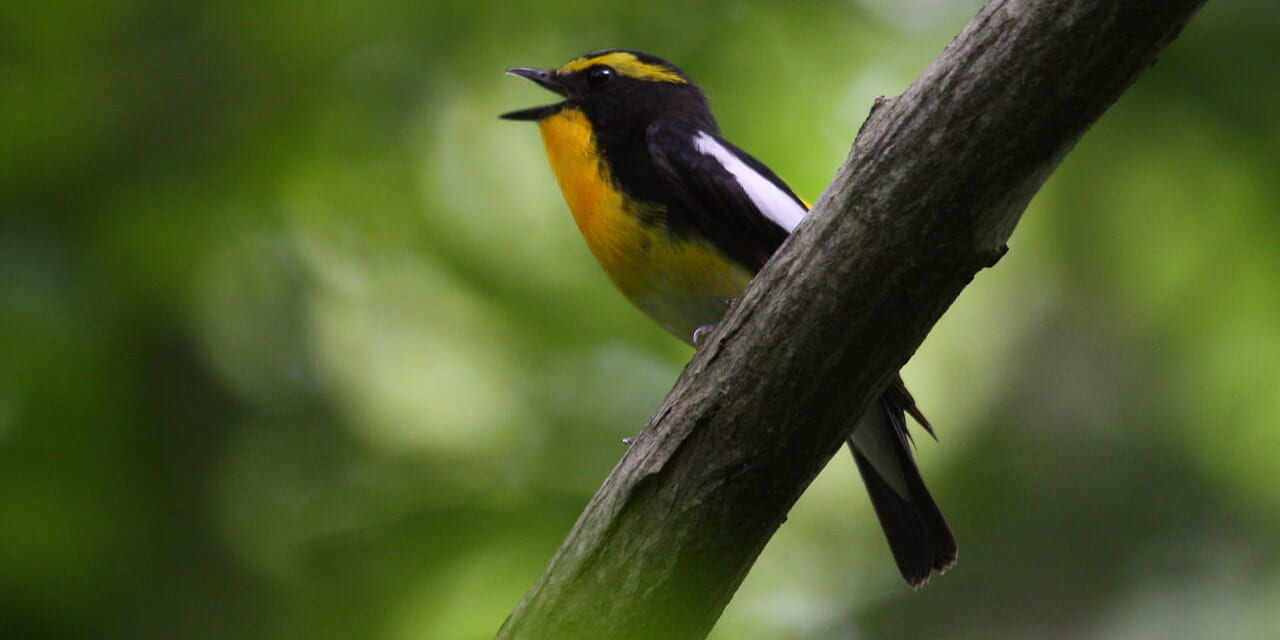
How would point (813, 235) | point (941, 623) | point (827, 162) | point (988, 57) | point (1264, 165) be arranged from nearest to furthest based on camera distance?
point (988, 57) → point (813, 235) → point (1264, 165) → point (941, 623) → point (827, 162)

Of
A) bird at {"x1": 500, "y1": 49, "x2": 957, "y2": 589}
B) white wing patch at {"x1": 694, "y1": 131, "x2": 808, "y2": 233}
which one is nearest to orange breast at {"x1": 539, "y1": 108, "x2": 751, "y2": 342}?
bird at {"x1": 500, "y1": 49, "x2": 957, "y2": 589}

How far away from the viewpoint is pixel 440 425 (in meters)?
3.68

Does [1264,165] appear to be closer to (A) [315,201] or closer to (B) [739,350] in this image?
(B) [739,350]

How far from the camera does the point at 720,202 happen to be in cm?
346

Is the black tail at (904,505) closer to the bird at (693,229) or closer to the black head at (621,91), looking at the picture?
the bird at (693,229)

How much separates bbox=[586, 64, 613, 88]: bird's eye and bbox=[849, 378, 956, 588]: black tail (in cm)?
146

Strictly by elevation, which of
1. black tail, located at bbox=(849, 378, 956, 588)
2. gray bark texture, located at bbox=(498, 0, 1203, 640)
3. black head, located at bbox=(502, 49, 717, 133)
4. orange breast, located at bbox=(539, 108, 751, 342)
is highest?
black head, located at bbox=(502, 49, 717, 133)

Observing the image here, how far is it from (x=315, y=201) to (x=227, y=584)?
4.87ft

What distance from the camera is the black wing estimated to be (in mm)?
3414

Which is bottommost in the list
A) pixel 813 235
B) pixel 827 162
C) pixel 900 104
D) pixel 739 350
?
pixel 739 350

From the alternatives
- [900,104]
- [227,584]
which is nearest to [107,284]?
[227,584]

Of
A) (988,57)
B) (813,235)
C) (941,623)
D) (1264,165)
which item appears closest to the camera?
(988,57)

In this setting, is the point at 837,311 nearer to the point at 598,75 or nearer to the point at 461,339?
the point at 461,339

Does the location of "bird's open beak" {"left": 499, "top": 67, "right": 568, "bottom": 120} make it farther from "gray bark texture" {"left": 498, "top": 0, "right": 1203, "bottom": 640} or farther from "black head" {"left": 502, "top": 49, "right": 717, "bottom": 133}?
"gray bark texture" {"left": 498, "top": 0, "right": 1203, "bottom": 640}
